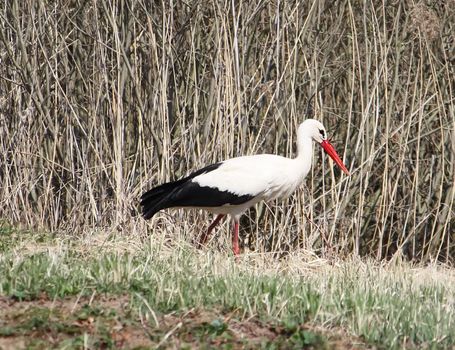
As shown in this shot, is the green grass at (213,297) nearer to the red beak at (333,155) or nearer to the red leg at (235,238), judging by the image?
the red leg at (235,238)

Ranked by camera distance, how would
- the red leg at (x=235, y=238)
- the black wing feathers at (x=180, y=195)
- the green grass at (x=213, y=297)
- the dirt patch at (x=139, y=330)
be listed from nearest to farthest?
the dirt patch at (x=139, y=330) → the green grass at (x=213, y=297) → the black wing feathers at (x=180, y=195) → the red leg at (x=235, y=238)

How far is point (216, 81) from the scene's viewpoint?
7785mm

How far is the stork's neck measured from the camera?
7.63 meters

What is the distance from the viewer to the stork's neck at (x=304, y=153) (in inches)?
300

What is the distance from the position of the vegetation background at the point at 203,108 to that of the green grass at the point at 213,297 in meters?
1.86

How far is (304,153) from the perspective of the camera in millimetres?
7688

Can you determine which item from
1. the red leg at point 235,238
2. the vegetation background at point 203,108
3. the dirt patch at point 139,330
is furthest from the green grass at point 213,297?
the vegetation background at point 203,108

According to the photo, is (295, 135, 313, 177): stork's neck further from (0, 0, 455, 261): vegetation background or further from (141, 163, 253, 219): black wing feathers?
(141, 163, 253, 219): black wing feathers

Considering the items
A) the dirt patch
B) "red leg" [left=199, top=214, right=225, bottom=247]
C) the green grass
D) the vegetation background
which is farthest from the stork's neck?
the dirt patch

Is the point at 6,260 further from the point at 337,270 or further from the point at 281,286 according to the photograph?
the point at 337,270

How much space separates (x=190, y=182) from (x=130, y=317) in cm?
285

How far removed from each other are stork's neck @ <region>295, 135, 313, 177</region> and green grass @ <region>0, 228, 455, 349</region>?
5.62 feet

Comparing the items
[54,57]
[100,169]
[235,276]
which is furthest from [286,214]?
[235,276]

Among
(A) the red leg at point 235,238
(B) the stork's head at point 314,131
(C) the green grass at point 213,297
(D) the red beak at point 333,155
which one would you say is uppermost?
(B) the stork's head at point 314,131
